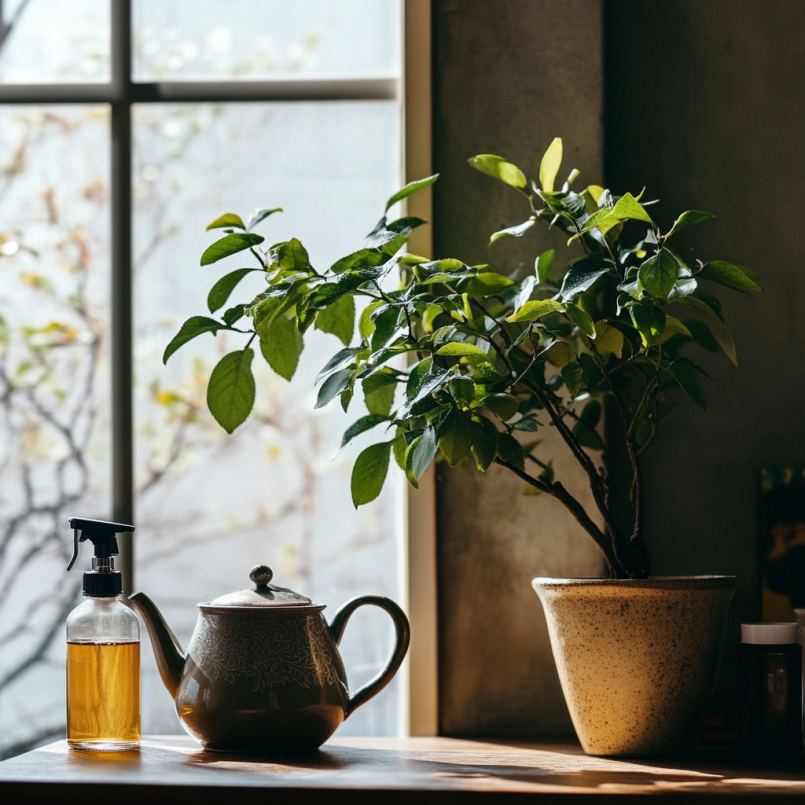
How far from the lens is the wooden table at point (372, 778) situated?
891mm

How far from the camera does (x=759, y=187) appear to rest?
4.39 ft

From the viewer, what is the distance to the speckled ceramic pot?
3.40 feet

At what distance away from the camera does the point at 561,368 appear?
105 centimetres

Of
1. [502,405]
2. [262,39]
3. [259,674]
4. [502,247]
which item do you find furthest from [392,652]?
[262,39]

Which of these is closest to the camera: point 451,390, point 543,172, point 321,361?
point 451,390

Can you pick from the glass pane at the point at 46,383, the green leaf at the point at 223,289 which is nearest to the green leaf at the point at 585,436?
the green leaf at the point at 223,289

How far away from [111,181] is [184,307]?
0.76 feet

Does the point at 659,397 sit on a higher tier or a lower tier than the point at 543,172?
lower

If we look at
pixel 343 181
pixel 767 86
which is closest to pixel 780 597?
pixel 767 86

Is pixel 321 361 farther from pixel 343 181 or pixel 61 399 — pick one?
pixel 61 399

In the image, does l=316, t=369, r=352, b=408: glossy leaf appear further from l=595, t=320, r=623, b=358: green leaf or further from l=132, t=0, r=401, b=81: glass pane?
l=132, t=0, r=401, b=81: glass pane

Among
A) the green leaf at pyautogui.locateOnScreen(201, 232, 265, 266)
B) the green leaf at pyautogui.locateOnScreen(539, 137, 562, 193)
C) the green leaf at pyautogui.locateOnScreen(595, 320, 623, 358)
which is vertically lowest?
the green leaf at pyautogui.locateOnScreen(595, 320, 623, 358)

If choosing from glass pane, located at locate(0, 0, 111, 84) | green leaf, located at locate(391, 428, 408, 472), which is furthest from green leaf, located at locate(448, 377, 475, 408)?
glass pane, located at locate(0, 0, 111, 84)

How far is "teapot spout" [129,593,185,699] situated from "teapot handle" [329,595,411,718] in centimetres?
20
